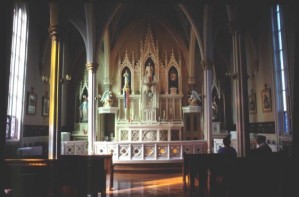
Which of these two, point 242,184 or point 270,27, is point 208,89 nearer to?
point 270,27

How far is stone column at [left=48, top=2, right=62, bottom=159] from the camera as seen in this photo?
9.55 meters

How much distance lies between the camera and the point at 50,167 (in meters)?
5.84

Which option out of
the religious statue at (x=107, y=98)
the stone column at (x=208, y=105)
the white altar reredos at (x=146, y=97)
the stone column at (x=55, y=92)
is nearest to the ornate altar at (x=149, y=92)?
the white altar reredos at (x=146, y=97)

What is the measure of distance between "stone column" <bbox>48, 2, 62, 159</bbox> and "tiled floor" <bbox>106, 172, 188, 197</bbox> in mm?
2483

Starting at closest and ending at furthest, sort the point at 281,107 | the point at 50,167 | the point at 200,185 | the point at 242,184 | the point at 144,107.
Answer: the point at 242,184, the point at 50,167, the point at 200,185, the point at 281,107, the point at 144,107

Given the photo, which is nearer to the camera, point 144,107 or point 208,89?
point 208,89

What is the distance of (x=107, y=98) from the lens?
1912 centimetres

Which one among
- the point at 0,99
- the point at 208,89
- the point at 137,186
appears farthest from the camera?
the point at 208,89

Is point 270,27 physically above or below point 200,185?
above

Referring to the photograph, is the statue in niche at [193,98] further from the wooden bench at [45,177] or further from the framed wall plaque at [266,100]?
the wooden bench at [45,177]

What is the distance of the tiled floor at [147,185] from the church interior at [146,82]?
100 cm

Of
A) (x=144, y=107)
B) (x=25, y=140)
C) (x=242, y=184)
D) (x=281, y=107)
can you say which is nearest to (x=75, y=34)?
(x=144, y=107)

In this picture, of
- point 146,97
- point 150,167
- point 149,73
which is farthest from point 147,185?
point 149,73

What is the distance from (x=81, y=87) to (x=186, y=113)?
767 centimetres
